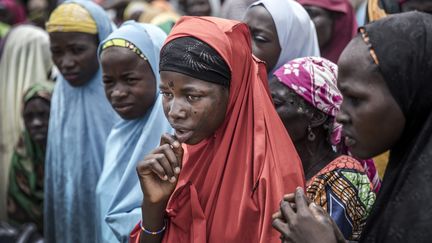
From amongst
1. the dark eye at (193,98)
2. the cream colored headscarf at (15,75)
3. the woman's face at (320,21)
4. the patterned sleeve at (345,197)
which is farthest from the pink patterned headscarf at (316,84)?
the cream colored headscarf at (15,75)

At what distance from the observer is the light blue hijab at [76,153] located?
470cm

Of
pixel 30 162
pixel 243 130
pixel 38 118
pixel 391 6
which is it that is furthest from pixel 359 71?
pixel 30 162

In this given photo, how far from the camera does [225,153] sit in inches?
110

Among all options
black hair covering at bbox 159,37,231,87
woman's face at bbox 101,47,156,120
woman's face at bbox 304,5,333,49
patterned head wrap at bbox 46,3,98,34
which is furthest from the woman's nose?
woman's face at bbox 304,5,333,49

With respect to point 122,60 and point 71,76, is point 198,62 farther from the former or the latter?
point 71,76

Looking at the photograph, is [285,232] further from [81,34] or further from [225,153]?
[81,34]

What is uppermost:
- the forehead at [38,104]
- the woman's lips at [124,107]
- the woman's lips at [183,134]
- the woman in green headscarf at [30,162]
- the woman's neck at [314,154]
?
the woman's lips at [183,134]

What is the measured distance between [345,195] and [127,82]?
1.42 metres

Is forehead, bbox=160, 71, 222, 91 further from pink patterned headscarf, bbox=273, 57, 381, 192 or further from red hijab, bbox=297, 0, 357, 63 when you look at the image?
red hijab, bbox=297, 0, 357, 63

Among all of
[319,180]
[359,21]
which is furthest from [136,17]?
[319,180]

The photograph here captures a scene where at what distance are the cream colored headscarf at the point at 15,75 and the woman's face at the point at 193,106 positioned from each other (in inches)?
166

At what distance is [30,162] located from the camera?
609 centimetres

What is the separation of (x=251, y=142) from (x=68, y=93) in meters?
2.46

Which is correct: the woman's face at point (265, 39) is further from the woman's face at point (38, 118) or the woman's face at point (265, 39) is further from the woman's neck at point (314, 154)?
the woman's face at point (38, 118)
